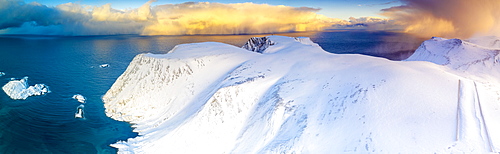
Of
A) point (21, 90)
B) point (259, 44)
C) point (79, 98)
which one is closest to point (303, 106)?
point (259, 44)

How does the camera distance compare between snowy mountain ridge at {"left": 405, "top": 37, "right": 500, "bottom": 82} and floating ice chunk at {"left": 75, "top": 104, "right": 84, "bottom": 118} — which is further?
snowy mountain ridge at {"left": 405, "top": 37, "right": 500, "bottom": 82}

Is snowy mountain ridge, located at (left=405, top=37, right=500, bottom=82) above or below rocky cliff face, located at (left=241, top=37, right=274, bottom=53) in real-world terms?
below

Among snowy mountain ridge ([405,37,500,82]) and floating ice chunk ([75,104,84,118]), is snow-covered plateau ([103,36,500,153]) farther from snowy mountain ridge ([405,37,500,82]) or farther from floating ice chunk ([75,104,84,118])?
snowy mountain ridge ([405,37,500,82])

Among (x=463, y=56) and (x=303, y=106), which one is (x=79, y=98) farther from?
(x=463, y=56)

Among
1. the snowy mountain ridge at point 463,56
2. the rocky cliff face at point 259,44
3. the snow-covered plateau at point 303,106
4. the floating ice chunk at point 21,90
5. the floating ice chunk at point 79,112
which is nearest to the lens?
the snow-covered plateau at point 303,106

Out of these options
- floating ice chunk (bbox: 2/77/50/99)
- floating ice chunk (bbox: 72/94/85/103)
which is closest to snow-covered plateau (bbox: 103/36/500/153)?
floating ice chunk (bbox: 72/94/85/103)

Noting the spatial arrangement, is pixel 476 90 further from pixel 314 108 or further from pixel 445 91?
pixel 314 108

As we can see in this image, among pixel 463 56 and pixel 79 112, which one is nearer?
pixel 79 112

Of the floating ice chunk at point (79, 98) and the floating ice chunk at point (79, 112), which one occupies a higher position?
the floating ice chunk at point (79, 98)

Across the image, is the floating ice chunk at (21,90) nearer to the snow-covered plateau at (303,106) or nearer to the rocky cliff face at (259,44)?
the snow-covered plateau at (303,106)

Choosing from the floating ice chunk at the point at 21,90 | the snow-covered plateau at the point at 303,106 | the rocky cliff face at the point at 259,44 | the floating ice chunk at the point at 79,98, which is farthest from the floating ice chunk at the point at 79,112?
the rocky cliff face at the point at 259,44
